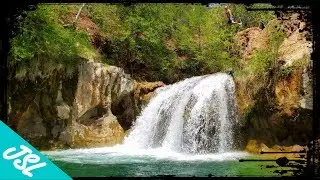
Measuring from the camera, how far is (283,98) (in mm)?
12156

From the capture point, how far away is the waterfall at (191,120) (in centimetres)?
1391

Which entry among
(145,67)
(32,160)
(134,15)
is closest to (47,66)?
(145,67)

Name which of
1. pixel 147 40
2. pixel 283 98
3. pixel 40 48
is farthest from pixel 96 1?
pixel 147 40

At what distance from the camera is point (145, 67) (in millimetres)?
19766

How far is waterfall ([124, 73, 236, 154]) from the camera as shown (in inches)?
548

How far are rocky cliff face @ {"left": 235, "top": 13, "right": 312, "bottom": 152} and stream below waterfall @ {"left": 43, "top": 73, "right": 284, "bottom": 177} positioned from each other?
0.54 meters

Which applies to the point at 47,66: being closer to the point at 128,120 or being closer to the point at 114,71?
the point at 114,71

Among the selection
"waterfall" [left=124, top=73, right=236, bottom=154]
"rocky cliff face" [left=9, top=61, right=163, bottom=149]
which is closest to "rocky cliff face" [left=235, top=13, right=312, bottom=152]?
"waterfall" [left=124, top=73, right=236, bottom=154]

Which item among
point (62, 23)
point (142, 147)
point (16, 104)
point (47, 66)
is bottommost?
point (142, 147)

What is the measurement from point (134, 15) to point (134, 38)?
49.1 inches

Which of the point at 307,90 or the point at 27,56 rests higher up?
the point at 27,56

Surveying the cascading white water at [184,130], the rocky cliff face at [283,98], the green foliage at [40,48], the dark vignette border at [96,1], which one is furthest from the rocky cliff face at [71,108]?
the dark vignette border at [96,1]

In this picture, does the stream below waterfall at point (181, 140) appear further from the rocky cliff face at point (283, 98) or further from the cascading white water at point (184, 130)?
the rocky cliff face at point (283, 98)

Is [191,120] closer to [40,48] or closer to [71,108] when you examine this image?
[71,108]
